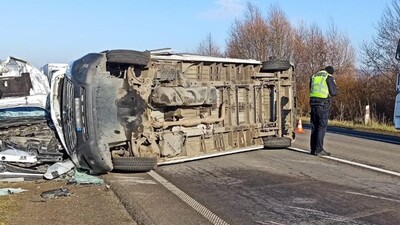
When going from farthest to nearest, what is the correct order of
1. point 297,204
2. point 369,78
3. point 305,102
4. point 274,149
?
point 305,102, point 369,78, point 274,149, point 297,204

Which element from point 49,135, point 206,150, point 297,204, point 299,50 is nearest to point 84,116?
point 49,135

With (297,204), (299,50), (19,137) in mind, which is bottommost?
(297,204)

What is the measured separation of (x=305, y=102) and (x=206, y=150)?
72.0ft

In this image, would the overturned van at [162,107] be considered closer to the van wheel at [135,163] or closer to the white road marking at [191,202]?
the van wheel at [135,163]

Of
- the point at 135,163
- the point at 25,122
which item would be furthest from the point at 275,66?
the point at 25,122

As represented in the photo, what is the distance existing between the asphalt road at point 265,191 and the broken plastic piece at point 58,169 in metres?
0.68

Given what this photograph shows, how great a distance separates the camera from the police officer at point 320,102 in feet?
33.4

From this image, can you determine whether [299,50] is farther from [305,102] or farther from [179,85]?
[179,85]

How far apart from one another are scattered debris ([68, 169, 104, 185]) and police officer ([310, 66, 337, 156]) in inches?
175

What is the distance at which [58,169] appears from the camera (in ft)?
26.9

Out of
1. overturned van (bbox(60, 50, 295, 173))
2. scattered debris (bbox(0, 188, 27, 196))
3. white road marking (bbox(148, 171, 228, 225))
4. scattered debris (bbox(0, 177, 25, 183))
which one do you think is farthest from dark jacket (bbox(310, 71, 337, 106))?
scattered debris (bbox(0, 188, 27, 196))

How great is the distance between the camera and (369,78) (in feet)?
92.4

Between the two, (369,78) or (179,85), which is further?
(369,78)

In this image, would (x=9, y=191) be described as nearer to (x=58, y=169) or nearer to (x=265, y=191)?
(x=58, y=169)
